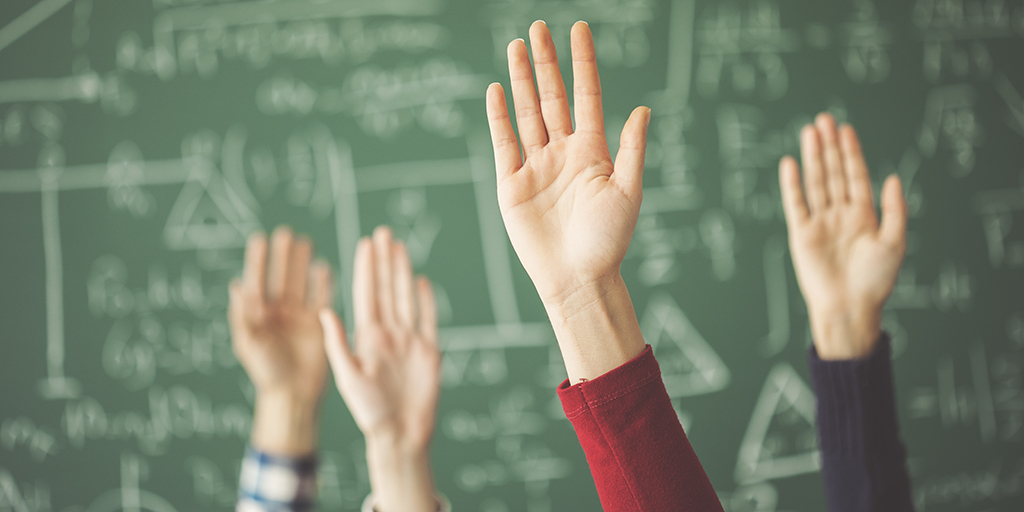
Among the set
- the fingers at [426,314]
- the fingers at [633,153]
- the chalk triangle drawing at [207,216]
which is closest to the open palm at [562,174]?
the fingers at [633,153]

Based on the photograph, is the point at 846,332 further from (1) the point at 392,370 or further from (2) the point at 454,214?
(2) the point at 454,214

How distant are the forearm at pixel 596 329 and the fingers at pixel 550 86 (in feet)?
0.75

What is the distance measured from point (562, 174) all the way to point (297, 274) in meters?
0.90

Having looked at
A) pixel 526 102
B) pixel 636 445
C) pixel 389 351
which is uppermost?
pixel 526 102

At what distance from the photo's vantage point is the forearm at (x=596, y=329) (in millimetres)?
685

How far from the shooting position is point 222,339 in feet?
5.64

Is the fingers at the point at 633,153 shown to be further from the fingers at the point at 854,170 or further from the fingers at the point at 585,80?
the fingers at the point at 854,170

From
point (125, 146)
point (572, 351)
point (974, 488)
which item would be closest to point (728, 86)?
point (572, 351)

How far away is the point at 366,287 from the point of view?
44.4 inches

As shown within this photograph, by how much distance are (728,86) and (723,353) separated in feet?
2.71

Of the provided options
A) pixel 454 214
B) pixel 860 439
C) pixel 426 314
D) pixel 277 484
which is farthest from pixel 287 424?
pixel 860 439

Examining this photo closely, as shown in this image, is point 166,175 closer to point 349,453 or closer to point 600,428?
point 349,453

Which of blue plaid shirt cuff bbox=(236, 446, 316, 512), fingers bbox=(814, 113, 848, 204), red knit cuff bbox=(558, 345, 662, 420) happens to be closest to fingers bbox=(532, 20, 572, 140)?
red knit cuff bbox=(558, 345, 662, 420)

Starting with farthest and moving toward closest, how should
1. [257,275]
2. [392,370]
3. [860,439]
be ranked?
1. [257,275]
2. [392,370]
3. [860,439]
